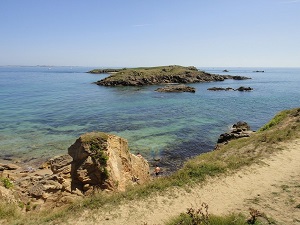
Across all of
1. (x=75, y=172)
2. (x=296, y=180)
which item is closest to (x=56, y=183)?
(x=75, y=172)

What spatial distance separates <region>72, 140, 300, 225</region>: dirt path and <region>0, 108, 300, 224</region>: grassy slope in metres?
0.68

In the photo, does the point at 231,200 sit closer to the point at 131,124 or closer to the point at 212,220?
the point at 212,220

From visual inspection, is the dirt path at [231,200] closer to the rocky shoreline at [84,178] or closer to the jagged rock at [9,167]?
the rocky shoreline at [84,178]

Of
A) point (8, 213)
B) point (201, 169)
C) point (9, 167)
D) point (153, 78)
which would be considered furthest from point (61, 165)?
point (153, 78)

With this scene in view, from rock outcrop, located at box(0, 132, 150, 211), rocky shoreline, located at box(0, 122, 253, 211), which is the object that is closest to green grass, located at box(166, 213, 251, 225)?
rocky shoreline, located at box(0, 122, 253, 211)

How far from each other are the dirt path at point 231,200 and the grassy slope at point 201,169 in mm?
682

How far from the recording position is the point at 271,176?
695 inches

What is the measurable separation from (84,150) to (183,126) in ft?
99.4

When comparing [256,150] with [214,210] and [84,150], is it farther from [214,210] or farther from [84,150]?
[84,150]

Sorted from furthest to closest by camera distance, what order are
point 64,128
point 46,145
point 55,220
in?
point 64,128, point 46,145, point 55,220

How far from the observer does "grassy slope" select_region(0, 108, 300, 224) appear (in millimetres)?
13953

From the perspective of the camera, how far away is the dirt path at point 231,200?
1298 cm

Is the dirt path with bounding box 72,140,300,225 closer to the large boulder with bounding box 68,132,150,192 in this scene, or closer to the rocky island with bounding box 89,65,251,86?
the large boulder with bounding box 68,132,150,192

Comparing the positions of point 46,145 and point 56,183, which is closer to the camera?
point 56,183
